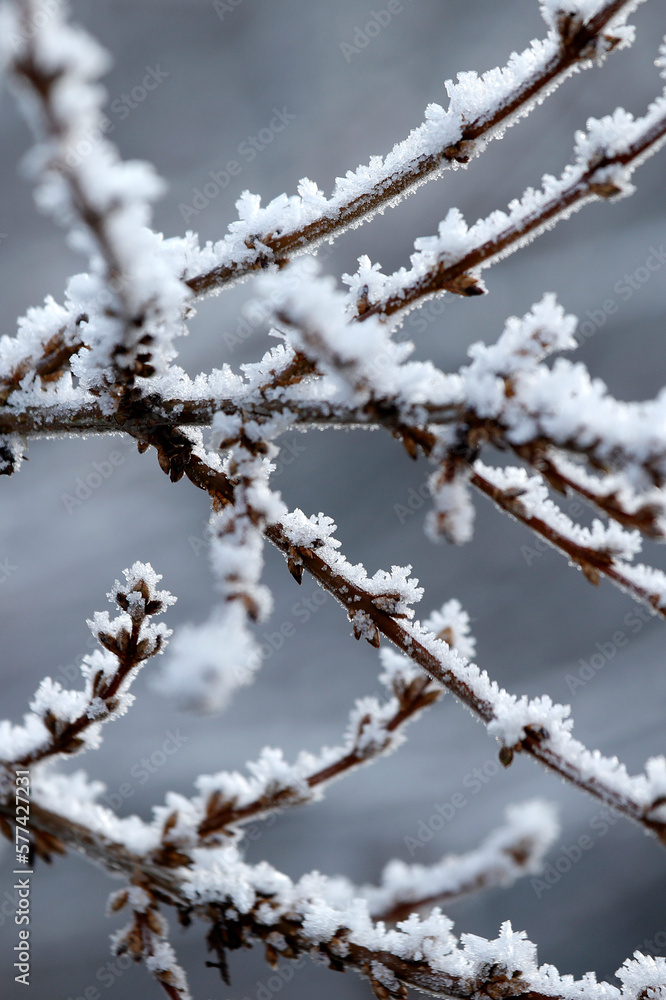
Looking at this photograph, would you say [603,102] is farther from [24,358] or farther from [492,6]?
[24,358]

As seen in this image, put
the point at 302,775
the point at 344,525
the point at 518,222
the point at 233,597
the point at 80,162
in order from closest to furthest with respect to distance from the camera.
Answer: the point at 80,162 → the point at 233,597 → the point at 518,222 → the point at 302,775 → the point at 344,525

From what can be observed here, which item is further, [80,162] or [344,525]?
[344,525]

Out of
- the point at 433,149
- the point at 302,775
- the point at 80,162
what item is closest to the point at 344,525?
the point at 302,775

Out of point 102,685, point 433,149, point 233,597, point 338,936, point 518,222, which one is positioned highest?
point 433,149

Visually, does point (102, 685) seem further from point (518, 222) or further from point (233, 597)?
point (518, 222)

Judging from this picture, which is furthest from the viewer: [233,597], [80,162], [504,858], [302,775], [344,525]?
[344,525]
